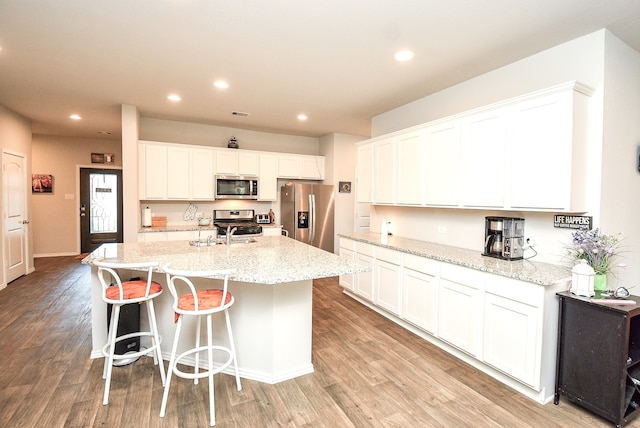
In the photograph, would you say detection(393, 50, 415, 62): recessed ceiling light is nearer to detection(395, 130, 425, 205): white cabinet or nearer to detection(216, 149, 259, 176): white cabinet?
detection(395, 130, 425, 205): white cabinet

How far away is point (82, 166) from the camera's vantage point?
7.23m

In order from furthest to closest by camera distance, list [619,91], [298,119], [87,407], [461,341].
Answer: [298,119] < [461,341] < [619,91] < [87,407]

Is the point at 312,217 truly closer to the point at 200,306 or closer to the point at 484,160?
the point at 484,160

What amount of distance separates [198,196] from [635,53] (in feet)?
18.0

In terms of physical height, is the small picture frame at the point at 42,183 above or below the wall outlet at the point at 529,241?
above

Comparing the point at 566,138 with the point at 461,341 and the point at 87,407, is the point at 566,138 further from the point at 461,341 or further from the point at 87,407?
the point at 87,407

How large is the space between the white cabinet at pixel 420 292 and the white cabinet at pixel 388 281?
9 centimetres

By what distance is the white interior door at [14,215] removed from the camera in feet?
15.8

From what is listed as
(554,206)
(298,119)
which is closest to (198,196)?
(298,119)

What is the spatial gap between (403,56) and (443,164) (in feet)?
3.68

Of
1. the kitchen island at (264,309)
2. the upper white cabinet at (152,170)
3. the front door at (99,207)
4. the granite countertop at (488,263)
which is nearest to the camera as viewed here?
the granite countertop at (488,263)

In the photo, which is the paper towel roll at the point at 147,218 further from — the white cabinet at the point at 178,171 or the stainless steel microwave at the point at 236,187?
the stainless steel microwave at the point at 236,187

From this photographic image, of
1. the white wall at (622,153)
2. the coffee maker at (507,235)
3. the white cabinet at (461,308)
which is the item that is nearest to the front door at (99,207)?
the white cabinet at (461,308)

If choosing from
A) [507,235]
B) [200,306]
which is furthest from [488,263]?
[200,306]
